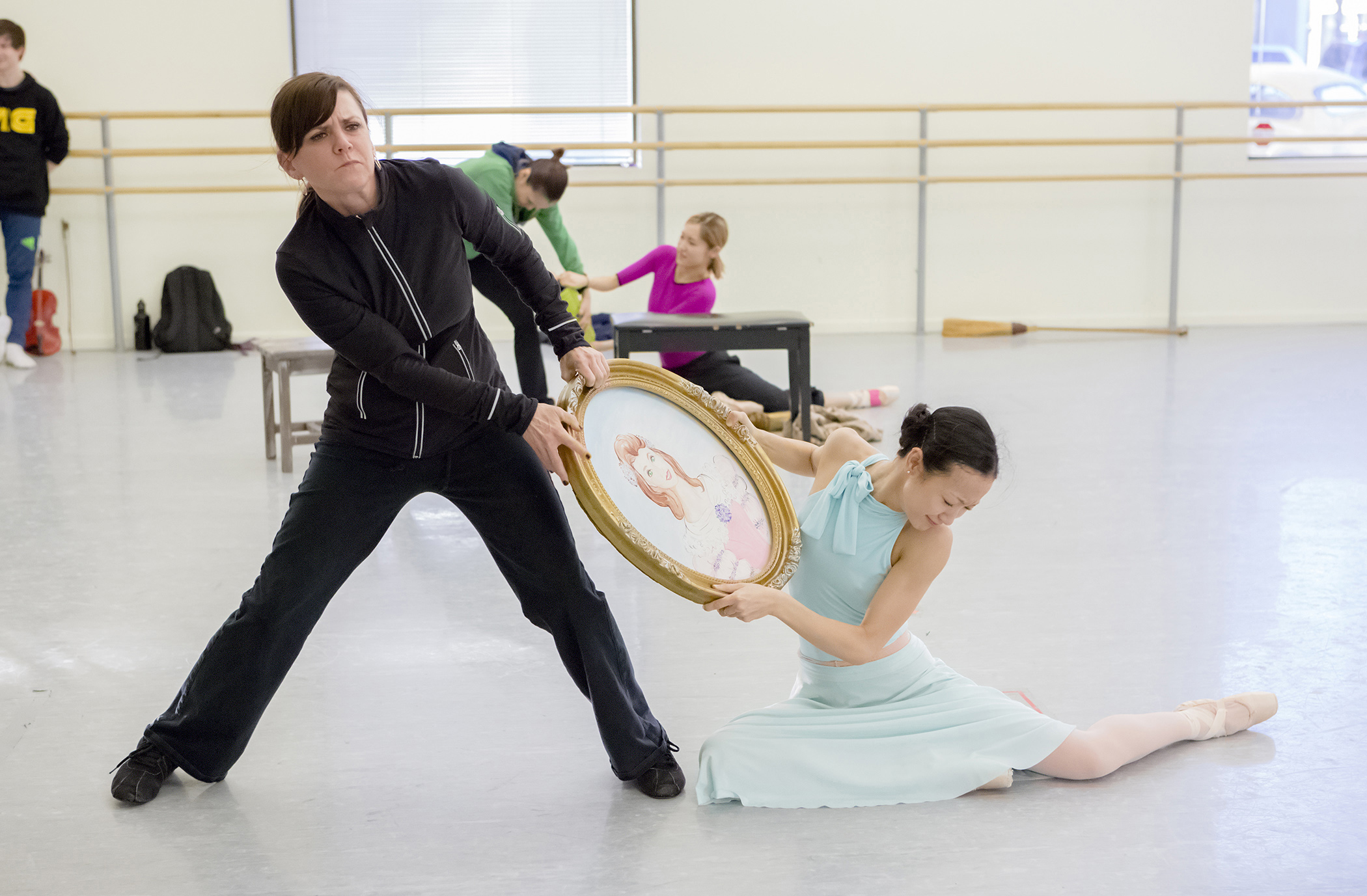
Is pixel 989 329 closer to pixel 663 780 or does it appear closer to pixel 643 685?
pixel 643 685

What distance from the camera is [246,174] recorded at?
7.82m

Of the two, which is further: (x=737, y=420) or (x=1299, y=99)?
(x=1299, y=99)

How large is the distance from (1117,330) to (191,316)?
19.3ft

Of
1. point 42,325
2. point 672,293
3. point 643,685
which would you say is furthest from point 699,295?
point 42,325

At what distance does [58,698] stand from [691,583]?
152 cm

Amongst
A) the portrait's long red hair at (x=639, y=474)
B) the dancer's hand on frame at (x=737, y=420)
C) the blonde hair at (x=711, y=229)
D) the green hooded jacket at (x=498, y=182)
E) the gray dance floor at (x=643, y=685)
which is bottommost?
the gray dance floor at (x=643, y=685)

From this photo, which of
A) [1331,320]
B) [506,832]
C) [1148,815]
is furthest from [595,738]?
[1331,320]

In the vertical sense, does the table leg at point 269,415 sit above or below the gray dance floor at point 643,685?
above

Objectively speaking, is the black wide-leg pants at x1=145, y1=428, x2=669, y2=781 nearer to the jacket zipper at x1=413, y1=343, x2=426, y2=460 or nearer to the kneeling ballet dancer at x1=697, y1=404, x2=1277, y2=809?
the jacket zipper at x1=413, y1=343, x2=426, y2=460

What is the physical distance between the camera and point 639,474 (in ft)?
6.45

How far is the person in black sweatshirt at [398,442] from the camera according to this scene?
187 centimetres

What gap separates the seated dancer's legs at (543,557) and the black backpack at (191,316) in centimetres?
618

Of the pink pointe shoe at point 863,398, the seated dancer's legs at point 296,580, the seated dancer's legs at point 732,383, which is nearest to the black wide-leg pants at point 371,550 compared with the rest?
the seated dancer's legs at point 296,580

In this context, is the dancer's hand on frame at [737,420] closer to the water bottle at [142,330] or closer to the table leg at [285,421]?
the table leg at [285,421]
